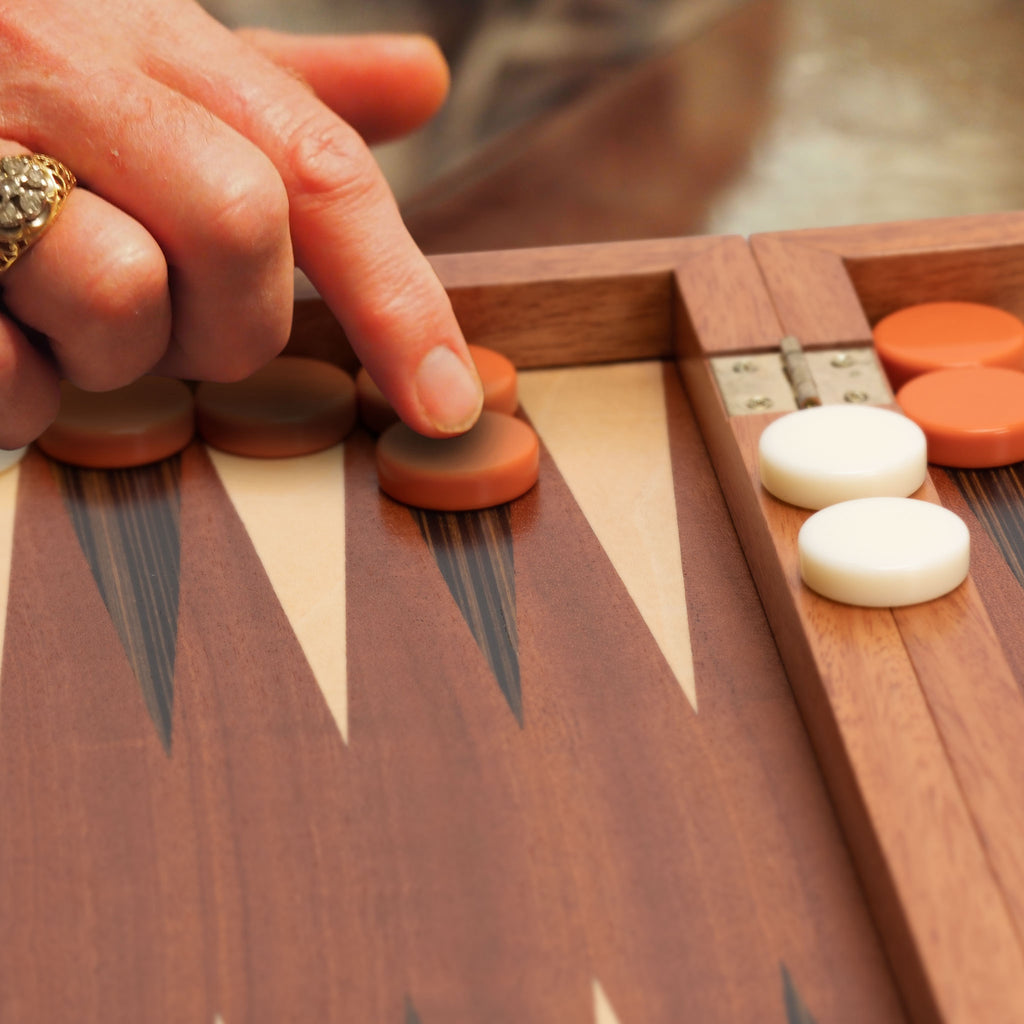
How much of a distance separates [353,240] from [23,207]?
240 millimetres

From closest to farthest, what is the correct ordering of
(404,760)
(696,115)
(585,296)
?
(404,760) < (585,296) < (696,115)

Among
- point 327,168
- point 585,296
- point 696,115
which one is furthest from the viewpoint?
point 696,115

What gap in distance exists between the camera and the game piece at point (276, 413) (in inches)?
37.4

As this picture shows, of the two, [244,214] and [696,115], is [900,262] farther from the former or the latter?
[696,115]

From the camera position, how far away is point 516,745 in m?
0.68

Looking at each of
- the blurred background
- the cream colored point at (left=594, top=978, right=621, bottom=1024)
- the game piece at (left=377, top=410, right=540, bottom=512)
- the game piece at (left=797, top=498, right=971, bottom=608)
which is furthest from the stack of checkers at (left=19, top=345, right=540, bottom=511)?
the blurred background

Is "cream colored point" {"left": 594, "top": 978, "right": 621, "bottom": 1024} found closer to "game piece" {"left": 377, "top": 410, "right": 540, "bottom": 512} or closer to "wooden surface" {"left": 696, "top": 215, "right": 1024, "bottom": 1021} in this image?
"wooden surface" {"left": 696, "top": 215, "right": 1024, "bottom": 1021}

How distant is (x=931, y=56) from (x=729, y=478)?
1.81m

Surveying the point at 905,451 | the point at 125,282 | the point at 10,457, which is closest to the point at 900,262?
the point at 905,451

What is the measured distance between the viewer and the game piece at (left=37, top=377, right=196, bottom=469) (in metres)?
0.93

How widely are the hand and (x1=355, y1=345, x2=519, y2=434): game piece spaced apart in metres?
0.04

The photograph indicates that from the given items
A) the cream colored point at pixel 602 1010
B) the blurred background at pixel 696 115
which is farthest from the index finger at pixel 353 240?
the blurred background at pixel 696 115

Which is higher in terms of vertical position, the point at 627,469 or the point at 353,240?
the point at 353,240

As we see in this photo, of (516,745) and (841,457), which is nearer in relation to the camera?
(516,745)
